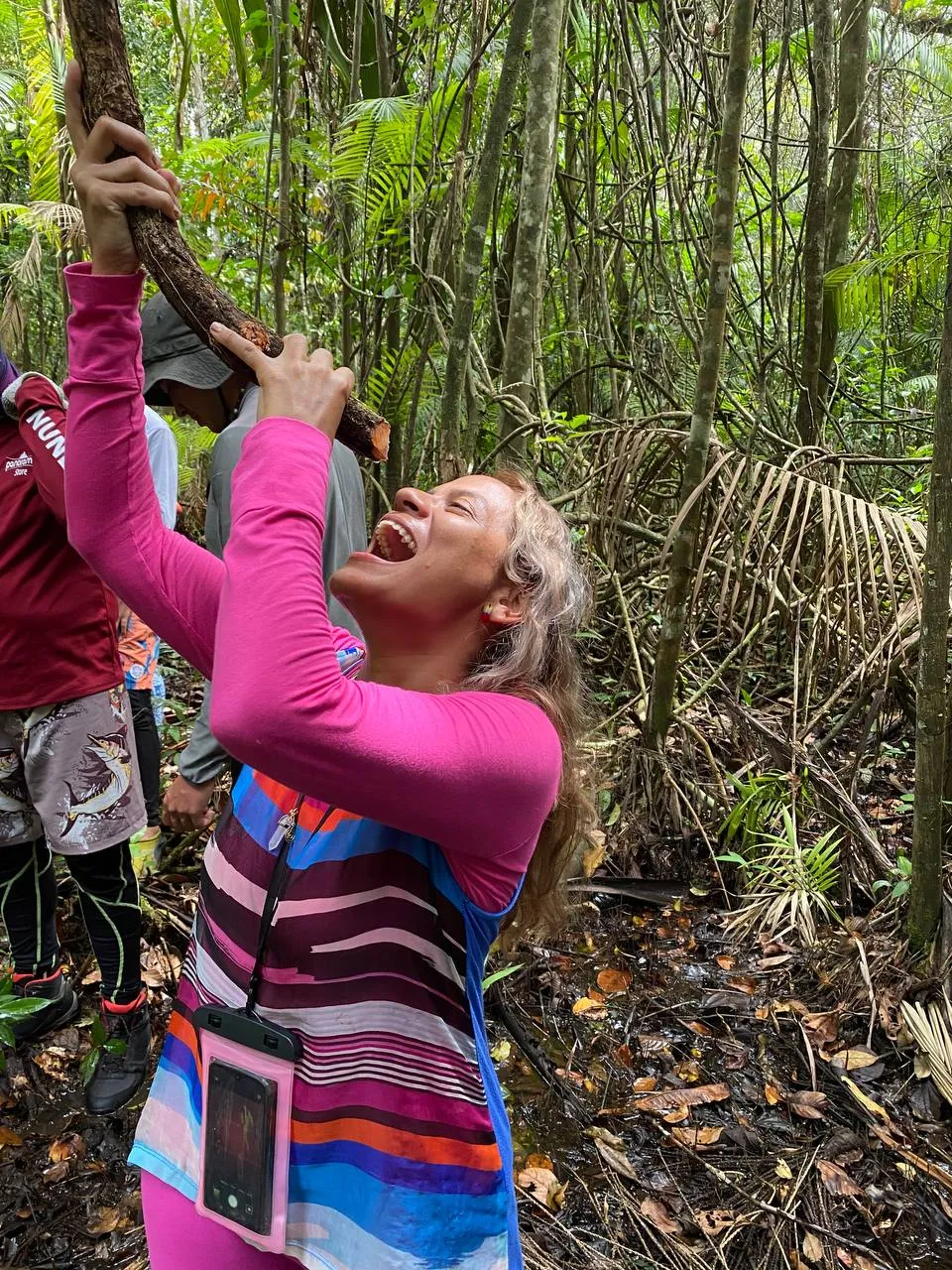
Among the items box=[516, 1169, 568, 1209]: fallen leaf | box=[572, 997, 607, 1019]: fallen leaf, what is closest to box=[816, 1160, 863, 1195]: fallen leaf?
box=[516, 1169, 568, 1209]: fallen leaf

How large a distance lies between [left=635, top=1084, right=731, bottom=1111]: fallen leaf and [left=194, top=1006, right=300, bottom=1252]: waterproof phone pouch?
1.70m

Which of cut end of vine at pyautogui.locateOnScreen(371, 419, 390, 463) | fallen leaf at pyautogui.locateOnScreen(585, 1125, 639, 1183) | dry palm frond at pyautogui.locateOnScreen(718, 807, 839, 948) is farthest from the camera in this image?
dry palm frond at pyautogui.locateOnScreen(718, 807, 839, 948)

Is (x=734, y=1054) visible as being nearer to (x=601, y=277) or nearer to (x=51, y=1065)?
(x=51, y=1065)

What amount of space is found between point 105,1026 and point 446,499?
77.7 inches

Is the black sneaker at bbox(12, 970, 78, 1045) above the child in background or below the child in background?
below

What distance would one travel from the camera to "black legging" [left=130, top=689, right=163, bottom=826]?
304 cm

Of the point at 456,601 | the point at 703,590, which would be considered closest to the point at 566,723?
the point at 456,601

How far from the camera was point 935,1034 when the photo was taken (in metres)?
2.50

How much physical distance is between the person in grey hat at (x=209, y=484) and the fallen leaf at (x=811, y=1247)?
1698mm

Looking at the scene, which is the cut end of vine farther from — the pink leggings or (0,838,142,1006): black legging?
(0,838,142,1006): black legging

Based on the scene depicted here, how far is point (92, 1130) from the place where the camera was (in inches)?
88.0

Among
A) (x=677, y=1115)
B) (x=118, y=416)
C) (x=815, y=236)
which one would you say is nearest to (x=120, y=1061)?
(x=677, y=1115)

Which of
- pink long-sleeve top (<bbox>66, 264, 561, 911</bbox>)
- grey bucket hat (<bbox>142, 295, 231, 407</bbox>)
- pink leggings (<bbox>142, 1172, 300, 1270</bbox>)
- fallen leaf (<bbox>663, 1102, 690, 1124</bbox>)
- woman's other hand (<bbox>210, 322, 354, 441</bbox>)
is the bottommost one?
fallen leaf (<bbox>663, 1102, 690, 1124</bbox>)

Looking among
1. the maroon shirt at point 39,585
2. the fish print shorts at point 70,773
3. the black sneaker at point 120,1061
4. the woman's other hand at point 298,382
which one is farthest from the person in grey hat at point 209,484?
the woman's other hand at point 298,382
